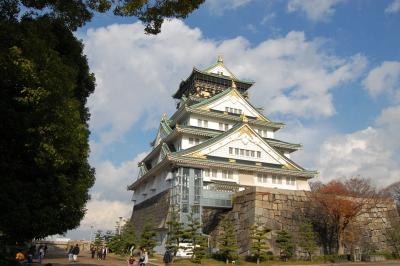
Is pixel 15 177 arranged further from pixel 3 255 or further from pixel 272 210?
pixel 272 210

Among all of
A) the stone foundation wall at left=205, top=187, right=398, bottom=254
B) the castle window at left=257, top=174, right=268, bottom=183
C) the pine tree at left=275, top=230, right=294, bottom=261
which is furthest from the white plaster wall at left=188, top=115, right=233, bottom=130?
the pine tree at left=275, top=230, right=294, bottom=261

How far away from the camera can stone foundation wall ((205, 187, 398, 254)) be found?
31.6 metres

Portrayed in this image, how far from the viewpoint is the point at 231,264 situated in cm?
2739

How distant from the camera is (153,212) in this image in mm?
41906

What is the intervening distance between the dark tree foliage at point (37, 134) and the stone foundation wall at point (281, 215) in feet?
65.1

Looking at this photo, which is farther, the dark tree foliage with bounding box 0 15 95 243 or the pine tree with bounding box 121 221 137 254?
the pine tree with bounding box 121 221 137 254

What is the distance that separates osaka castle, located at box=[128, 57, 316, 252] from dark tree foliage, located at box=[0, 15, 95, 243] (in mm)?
22005

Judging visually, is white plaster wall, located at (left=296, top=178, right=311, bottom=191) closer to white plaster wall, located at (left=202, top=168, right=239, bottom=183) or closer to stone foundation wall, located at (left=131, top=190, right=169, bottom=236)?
white plaster wall, located at (left=202, top=168, right=239, bottom=183)

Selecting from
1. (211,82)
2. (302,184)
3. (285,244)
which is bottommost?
→ (285,244)

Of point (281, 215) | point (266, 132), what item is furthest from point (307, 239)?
point (266, 132)

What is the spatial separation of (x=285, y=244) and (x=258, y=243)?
258cm

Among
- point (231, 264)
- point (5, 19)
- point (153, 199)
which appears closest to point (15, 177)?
point (5, 19)

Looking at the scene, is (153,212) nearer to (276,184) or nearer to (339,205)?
(276,184)

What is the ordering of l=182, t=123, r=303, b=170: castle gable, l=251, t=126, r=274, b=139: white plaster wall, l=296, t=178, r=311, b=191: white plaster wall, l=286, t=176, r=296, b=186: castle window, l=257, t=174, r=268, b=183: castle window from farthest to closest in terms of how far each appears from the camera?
l=251, t=126, r=274, b=139: white plaster wall → l=296, t=178, r=311, b=191: white plaster wall → l=286, t=176, r=296, b=186: castle window → l=257, t=174, r=268, b=183: castle window → l=182, t=123, r=303, b=170: castle gable
